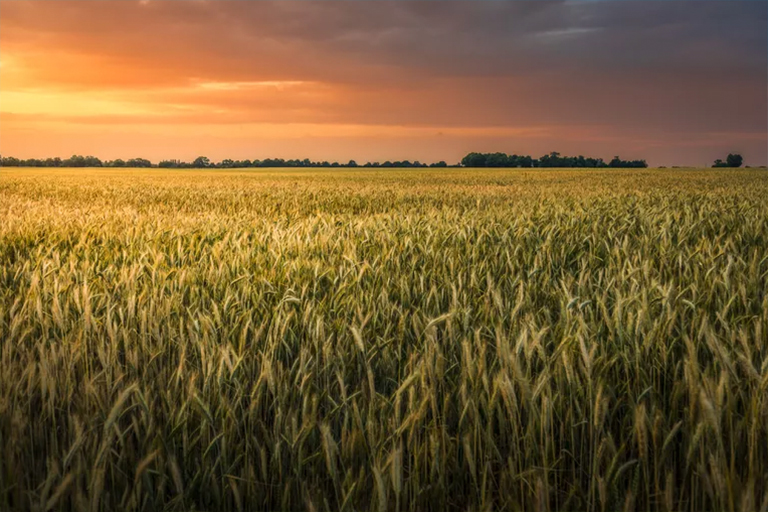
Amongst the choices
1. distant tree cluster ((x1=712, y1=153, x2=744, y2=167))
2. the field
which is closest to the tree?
distant tree cluster ((x1=712, y1=153, x2=744, y2=167))

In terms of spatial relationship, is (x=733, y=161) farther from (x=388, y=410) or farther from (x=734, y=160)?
(x=388, y=410)

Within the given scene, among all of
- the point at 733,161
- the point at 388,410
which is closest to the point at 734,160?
the point at 733,161

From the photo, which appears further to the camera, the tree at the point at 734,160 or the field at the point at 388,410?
the tree at the point at 734,160

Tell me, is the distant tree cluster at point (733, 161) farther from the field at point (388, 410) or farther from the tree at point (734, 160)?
the field at point (388, 410)

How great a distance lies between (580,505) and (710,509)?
1.06 feet

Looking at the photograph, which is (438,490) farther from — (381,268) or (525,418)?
(381,268)

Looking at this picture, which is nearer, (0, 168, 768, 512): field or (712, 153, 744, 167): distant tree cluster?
(0, 168, 768, 512): field

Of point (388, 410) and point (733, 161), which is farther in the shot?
point (733, 161)

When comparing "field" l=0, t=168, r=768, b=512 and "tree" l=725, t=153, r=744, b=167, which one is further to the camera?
"tree" l=725, t=153, r=744, b=167

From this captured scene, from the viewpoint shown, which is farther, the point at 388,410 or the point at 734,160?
the point at 734,160

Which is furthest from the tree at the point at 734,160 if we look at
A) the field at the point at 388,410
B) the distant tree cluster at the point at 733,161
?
the field at the point at 388,410

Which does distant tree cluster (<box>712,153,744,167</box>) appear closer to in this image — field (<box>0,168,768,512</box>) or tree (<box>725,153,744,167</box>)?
tree (<box>725,153,744,167</box>)

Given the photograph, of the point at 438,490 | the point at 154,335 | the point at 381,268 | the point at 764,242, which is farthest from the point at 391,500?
the point at 764,242

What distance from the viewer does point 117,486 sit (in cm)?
171
